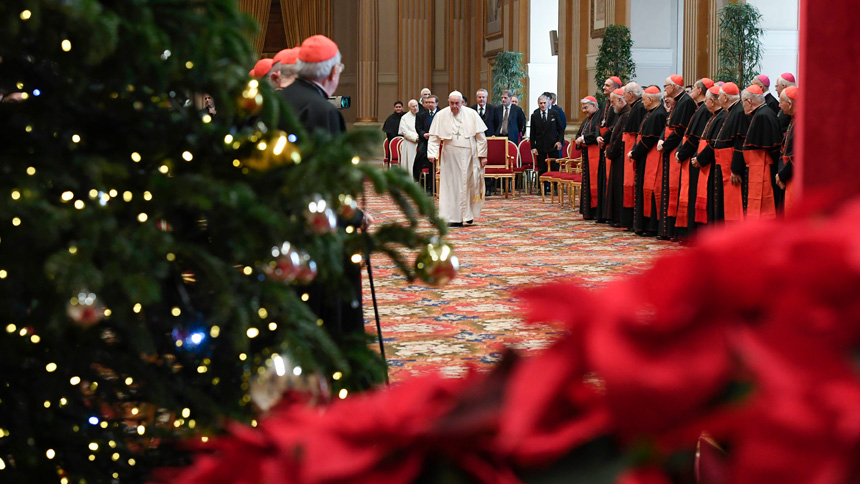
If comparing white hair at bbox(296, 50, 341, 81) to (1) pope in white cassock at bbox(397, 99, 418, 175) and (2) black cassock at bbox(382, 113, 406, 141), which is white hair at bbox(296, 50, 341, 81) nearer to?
(1) pope in white cassock at bbox(397, 99, 418, 175)

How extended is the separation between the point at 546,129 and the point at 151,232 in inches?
610

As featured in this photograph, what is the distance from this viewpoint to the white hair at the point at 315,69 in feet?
11.5

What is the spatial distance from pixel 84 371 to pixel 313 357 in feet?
1.40

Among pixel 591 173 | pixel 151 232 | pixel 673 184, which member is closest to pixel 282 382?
pixel 151 232

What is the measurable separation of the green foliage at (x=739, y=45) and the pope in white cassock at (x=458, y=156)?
2994mm

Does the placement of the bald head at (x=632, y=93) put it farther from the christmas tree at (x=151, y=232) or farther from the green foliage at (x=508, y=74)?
the christmas tree at (x=151, y=232)

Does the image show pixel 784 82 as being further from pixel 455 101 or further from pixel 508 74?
pixel 508 74

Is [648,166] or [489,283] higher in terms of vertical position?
[648,166]

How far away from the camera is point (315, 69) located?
352cm

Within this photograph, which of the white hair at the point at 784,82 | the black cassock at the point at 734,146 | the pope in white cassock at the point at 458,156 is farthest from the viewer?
the pope in white cassock at the point at 458,156

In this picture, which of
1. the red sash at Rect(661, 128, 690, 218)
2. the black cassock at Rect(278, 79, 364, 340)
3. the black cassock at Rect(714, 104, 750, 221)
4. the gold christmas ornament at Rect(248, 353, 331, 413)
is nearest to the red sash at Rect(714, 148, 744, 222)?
the black cassock at Rect(714, 104, 750, 221)

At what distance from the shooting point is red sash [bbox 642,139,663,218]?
1055 cm

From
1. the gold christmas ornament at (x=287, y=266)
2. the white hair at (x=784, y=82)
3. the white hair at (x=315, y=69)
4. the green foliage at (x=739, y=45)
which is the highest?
the green foliage at (x=739, y=45)

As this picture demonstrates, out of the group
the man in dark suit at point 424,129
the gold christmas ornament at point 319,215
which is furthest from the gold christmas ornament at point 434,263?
the man in dark suit at point 424,129
